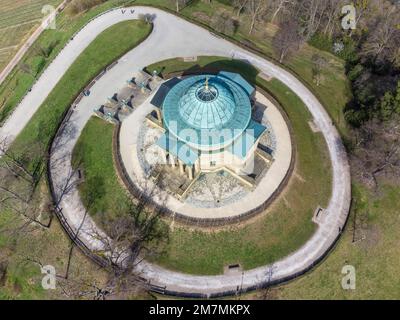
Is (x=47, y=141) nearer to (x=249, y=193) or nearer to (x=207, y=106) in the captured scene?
(x=207, y=106)

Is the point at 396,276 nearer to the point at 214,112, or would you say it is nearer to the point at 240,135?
the point at 240,135

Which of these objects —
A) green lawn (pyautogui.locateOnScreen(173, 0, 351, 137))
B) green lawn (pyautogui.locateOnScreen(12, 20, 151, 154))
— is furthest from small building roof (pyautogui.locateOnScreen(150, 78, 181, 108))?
green lawn (pyautogui.locateOnScreen(173, 0, 351, 137))

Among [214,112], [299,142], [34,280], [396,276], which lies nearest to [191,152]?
[214,112]

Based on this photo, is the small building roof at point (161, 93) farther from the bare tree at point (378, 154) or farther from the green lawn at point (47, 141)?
the bare tree at point (378, 154)

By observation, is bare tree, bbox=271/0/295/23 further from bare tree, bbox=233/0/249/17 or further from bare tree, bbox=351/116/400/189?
bare tree, bbox=351/116/400/189

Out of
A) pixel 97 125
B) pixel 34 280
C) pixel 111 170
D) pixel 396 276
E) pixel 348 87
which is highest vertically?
pixel 348 87

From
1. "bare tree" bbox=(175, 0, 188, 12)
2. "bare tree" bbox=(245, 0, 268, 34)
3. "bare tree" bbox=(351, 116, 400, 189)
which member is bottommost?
"bare tree" bbox=(351, 116, 400, 189)
